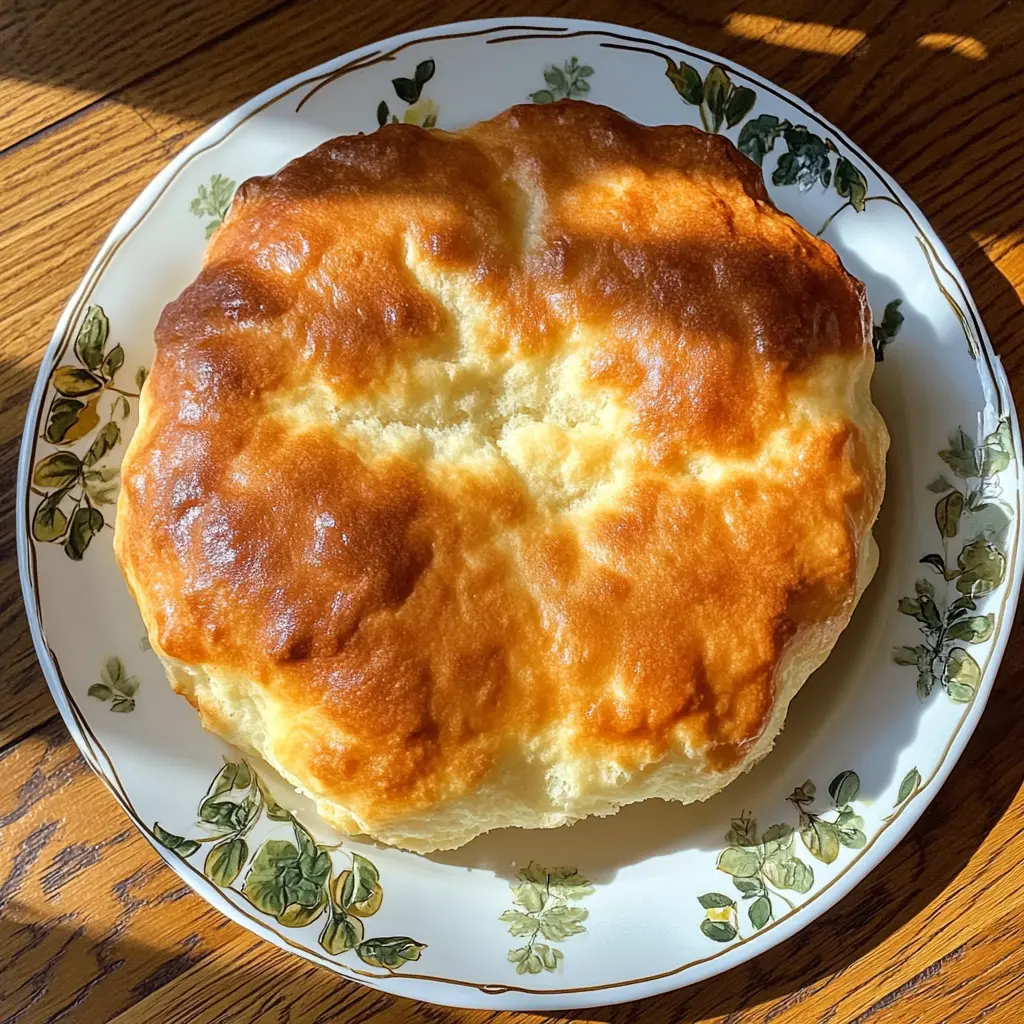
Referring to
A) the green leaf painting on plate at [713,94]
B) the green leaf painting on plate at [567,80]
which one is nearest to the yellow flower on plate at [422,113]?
the green leaf painting on plate at [567,80]

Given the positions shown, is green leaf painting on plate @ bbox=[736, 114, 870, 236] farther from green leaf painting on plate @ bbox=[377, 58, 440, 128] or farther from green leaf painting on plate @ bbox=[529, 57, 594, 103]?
green leaf painting on plate @ bbox=[377, 58, 440, 128]

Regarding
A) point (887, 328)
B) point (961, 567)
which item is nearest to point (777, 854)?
point (961, 567)

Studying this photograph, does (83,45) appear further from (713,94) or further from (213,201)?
(713,94)

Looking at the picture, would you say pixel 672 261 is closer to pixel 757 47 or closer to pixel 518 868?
pixel 757 47

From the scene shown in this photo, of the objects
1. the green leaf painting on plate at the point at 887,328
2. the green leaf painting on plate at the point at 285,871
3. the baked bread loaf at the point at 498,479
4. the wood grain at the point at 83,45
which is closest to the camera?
the baked bread loaf at the point at 498,479

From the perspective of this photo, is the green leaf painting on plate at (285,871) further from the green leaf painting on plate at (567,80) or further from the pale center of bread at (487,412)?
the green leaf painting on plate at (567,80)

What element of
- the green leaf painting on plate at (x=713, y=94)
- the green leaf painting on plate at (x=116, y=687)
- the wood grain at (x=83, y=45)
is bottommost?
the green leaf painting on plate at (x=116, y=687)
